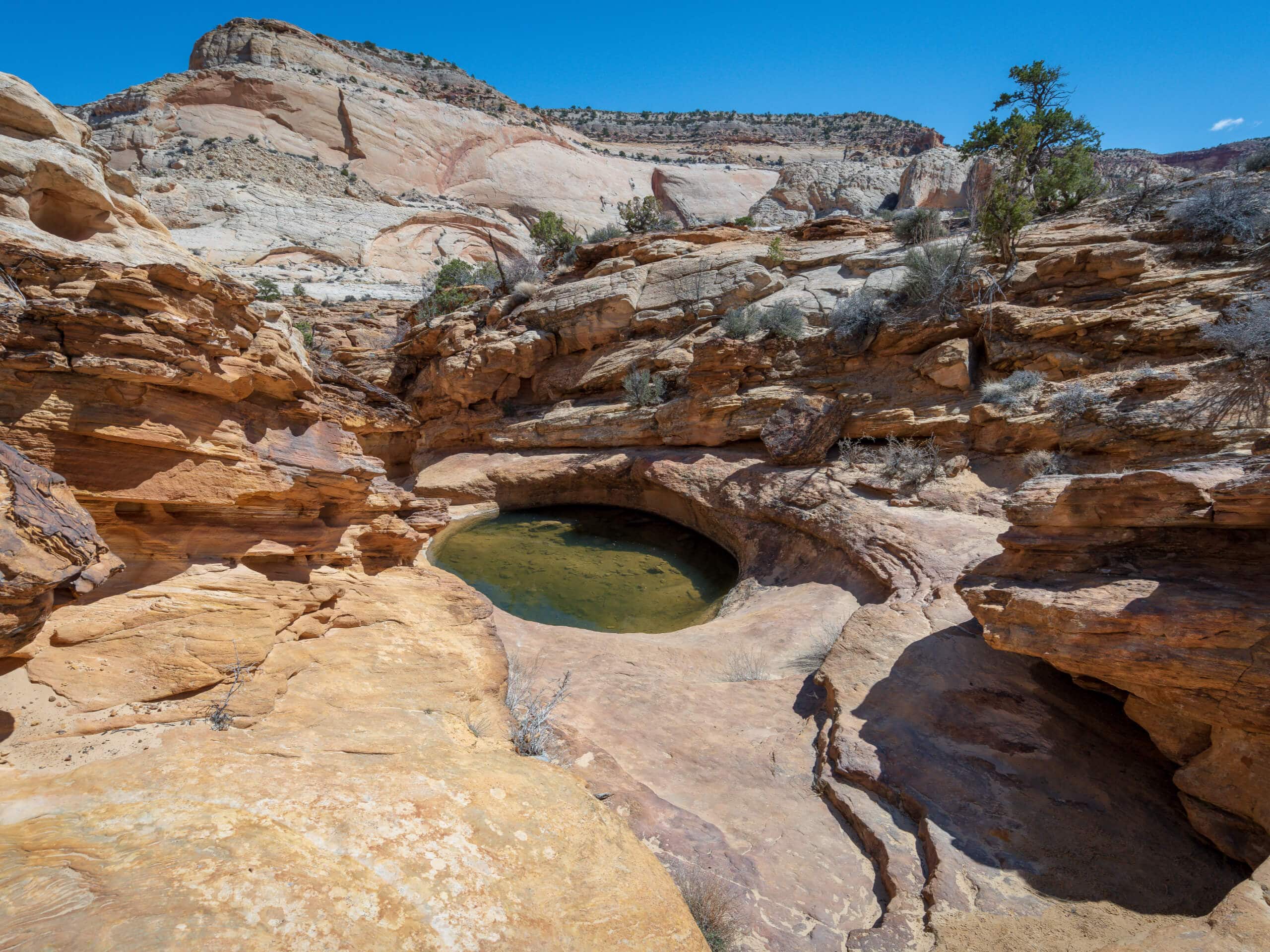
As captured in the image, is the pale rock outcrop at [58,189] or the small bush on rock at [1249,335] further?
the small bush on rock at [1249,335]

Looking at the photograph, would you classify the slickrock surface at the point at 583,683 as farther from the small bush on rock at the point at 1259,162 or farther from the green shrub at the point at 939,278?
the small bush on rock at the point at 1259,162

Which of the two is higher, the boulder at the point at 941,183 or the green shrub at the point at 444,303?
the boulder at the point at 941,183

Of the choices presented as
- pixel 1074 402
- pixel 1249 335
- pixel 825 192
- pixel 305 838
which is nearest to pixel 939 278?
pixel 1074 402

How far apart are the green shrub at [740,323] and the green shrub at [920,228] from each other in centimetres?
505

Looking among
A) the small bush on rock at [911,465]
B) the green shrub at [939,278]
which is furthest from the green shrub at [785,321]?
the small bush on rock at [911,465]

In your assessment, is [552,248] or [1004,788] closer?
[1004,788]

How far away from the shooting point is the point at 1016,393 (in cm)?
963

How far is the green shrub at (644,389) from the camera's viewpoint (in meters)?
13.5

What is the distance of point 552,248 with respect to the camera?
70.7ft

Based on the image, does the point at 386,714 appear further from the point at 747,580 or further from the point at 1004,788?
the point at 747,580

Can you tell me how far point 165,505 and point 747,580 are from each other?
824 centimetres

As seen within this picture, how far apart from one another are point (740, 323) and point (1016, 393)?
5.90 metres

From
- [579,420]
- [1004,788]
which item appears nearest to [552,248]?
[579,420]

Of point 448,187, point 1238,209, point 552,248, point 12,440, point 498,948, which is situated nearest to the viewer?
point 498,948
